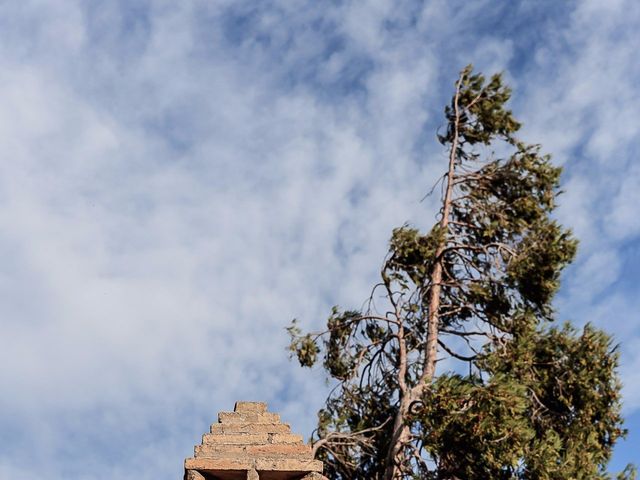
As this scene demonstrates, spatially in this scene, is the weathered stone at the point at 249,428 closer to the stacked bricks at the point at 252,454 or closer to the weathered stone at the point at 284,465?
the stacked bricks at the point at 252,454

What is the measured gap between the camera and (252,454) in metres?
10.8

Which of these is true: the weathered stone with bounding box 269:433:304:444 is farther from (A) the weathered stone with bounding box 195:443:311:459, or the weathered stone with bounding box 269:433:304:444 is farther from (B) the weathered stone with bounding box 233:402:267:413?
(B) the weathered stone with bounding box 233:402:267:413

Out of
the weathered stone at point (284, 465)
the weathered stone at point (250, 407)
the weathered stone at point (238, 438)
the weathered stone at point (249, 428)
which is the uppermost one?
the weathered stone at point (250, 407)

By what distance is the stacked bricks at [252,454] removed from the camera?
1066cm

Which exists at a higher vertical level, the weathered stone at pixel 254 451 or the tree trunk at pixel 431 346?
the tree trunk at pixel 431 346

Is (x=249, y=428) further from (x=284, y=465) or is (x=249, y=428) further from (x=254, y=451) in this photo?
(x=284, y=465)

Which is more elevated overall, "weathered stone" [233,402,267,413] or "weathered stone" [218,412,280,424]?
"weathered stone" [233,402,267,413]

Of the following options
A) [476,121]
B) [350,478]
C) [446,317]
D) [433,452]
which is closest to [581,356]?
[446,317]

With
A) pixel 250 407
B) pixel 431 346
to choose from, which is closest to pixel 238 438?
pixel 250 407

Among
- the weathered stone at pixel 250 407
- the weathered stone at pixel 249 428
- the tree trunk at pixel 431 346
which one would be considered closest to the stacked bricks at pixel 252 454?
the weathered stone at pixel 249 428

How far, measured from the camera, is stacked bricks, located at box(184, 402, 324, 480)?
10.7 metres

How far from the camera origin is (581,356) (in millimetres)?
18297

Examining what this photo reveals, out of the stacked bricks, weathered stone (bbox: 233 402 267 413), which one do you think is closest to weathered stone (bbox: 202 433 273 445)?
the stacked bricks

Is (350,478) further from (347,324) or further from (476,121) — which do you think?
(476,121)
